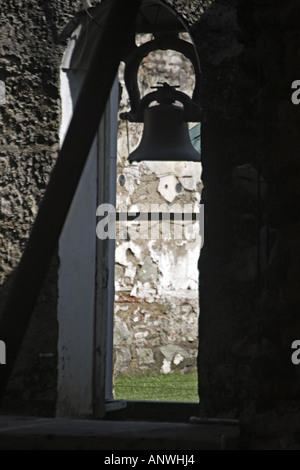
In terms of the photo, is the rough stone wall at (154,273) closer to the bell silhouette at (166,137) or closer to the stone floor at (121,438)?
the bell silhouette at (166,137)

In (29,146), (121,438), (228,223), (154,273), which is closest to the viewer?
(121,438)

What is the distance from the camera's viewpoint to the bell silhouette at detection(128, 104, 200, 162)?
4.46m

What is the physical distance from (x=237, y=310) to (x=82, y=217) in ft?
2.70

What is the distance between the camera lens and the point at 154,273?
7.82m

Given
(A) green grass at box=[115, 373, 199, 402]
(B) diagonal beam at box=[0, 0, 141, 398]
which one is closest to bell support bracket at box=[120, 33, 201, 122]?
(A) green grass at box=[115, 373, 199, 402]

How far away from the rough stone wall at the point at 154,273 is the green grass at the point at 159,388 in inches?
6.2

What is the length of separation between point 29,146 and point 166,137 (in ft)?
2.88

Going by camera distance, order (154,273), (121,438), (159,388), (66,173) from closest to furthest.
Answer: (66,173) < (121,438) < (159,388) < (154,273)

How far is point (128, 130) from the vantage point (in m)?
A: 7.82

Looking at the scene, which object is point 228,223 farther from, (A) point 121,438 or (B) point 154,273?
(B) point 154,273

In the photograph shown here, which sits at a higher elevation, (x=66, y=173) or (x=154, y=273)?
(x=154, y=273)

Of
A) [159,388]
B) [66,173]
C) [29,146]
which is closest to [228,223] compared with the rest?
[29,146]

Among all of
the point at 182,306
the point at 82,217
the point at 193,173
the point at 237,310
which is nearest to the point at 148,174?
the point at 193,173
